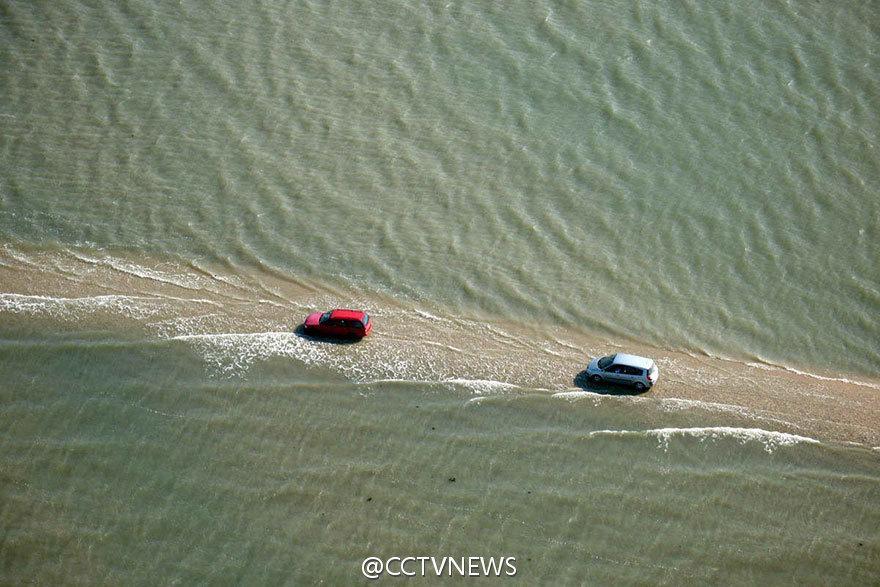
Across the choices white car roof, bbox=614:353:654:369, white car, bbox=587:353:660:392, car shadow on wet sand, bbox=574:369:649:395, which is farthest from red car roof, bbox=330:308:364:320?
white car roof, bbox=614:353:654:369

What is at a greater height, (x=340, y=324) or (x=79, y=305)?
(x=340, y=324)

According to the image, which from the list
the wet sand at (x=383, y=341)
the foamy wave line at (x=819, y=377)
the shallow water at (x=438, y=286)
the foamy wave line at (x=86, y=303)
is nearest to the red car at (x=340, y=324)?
the wet sand at (x=383, y=341)

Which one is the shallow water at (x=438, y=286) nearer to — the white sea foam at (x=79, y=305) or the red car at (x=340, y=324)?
the white sea foam at (x=79, y=305)

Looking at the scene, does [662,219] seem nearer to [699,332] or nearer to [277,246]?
[699,332]

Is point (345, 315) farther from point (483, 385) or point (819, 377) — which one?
point (819, 377)

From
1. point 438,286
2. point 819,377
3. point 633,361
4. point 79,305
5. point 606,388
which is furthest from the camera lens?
point 438,286

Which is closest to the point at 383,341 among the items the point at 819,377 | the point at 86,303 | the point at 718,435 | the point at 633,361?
the point at 633,361
